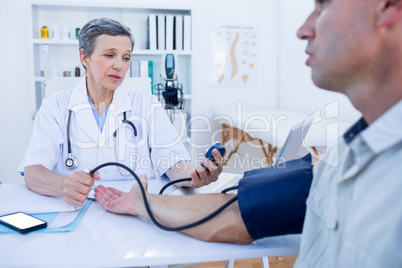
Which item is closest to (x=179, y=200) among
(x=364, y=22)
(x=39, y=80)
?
(x=364, y=22)

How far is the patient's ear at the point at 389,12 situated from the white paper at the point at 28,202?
32.1 inches

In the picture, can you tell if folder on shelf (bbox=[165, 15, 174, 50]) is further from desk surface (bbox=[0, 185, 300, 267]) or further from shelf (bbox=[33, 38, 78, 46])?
desk surface (bbox=[0, 185, 300, 267])

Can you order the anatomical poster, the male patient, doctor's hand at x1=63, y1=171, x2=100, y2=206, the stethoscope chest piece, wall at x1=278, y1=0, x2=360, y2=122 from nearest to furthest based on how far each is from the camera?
1. the male patient
2. doctor's hand at x1=63, y1=171, x2=100, y2=206
3. the stethoscope chest piece
4. wall at x1=278, y1=0, x2=360, y2=122
5. the anatomical poster

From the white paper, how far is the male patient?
19.0 inches

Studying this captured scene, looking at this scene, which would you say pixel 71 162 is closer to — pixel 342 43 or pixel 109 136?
pixel 109 136

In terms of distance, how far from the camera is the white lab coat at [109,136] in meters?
1.35

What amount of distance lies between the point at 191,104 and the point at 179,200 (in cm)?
229

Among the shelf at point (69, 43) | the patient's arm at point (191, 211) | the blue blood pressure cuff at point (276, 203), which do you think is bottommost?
the patient's arm at point (191, 211)

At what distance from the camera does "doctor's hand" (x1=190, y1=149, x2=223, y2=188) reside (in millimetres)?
1015

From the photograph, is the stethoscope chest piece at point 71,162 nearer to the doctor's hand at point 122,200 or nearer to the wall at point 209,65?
the doctor's hand at point 122,200

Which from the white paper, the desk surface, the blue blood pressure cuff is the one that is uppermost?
the blue blood pressure cuff

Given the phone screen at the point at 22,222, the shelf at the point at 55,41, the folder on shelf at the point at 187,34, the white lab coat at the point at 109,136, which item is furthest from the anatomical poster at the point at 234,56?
the phone screen at the point at 22,222

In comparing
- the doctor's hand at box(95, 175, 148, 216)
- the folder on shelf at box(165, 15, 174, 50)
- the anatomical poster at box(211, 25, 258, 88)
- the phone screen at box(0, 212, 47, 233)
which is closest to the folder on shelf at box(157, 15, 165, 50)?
the folder on shelf at box(165, 15, 174, 50)

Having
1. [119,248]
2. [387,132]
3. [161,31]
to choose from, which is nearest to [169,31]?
[161,31]
